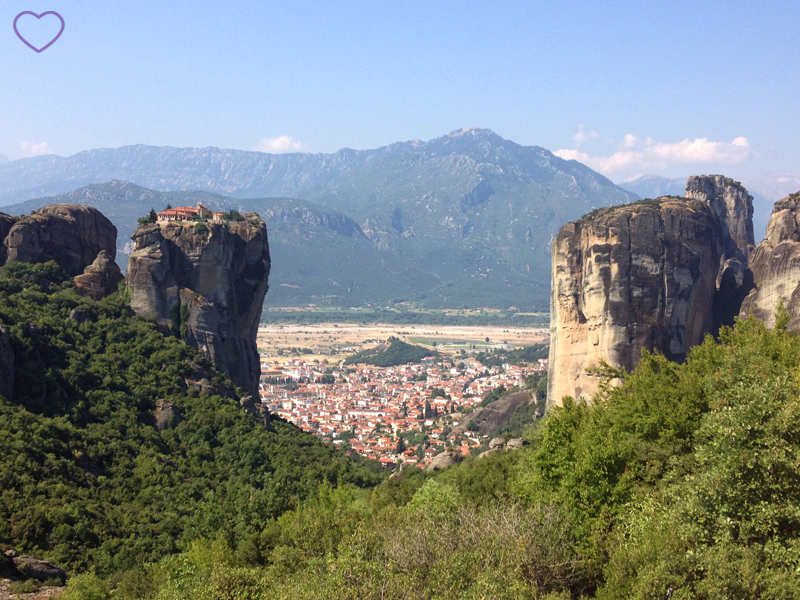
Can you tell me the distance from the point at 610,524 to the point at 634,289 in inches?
1173

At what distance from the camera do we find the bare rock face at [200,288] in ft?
161

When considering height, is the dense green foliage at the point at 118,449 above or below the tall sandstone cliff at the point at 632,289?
below

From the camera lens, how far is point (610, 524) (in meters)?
21.7

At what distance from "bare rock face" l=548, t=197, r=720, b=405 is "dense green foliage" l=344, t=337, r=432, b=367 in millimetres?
112520

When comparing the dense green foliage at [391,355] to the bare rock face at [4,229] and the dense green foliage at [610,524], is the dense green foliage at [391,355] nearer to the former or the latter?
the bare rock face at [4,229]

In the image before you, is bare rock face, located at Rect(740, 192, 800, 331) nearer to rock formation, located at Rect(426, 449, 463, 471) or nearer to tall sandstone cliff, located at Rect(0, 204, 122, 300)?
rock formation, located at Rect(426, 449, 463, 471)

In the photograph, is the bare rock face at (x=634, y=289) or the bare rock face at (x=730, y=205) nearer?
the bare rock face at (x=634, y=289)

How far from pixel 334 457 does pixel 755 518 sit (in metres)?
31.4

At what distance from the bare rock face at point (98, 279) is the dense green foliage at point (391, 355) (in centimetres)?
11121

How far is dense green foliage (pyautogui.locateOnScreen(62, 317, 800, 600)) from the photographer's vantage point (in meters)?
16.1

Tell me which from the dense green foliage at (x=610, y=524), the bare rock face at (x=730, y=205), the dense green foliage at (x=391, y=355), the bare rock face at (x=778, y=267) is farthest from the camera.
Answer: the dense green foliage at (x=391, y=355)

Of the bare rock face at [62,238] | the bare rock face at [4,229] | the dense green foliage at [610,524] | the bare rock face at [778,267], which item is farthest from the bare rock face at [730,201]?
the bare rock face at [4,229]

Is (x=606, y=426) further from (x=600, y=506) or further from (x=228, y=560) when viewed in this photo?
(x=228, y=560)

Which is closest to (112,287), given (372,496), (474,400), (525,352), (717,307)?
(372,496)
